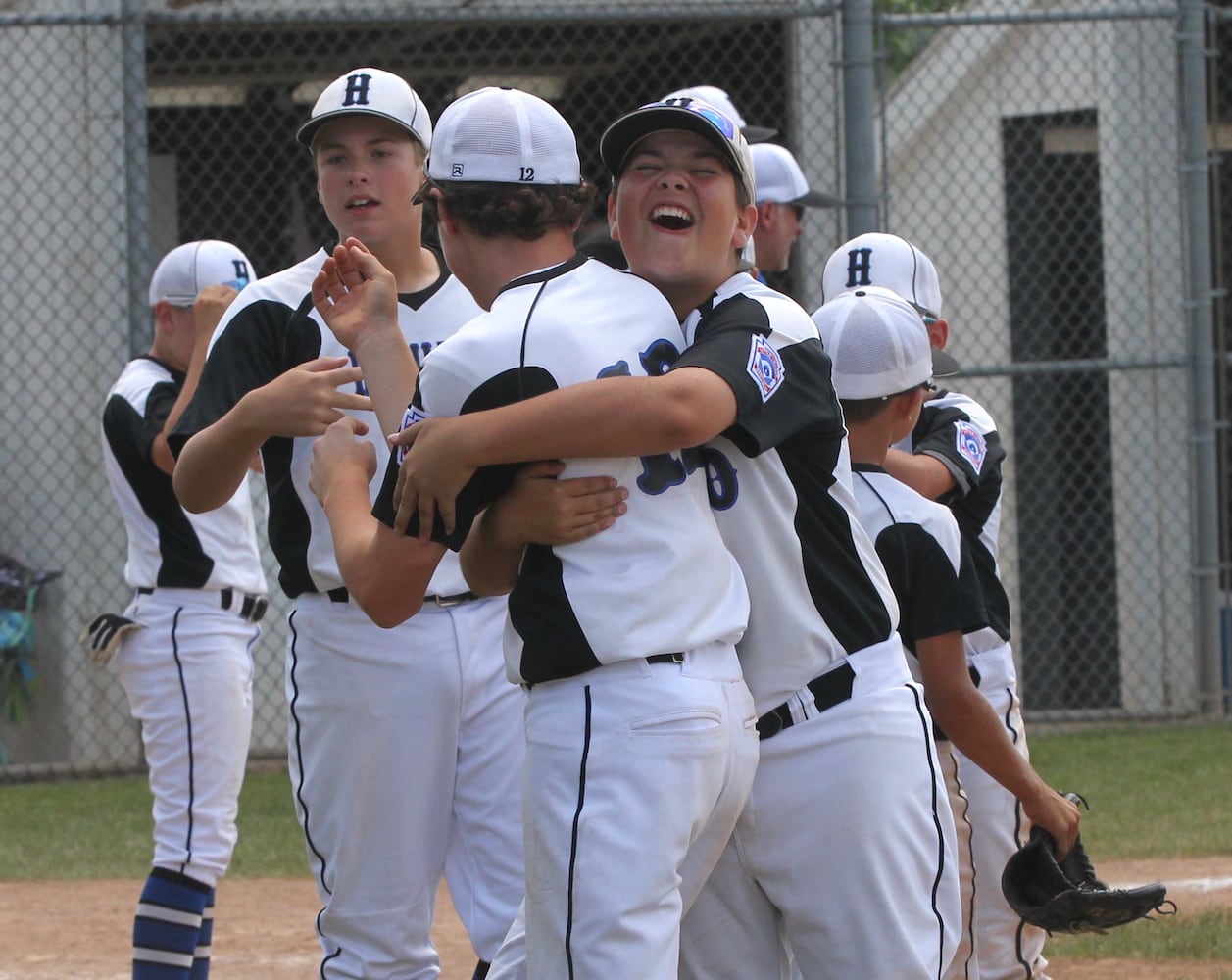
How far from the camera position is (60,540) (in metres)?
8.27

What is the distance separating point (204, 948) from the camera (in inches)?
178

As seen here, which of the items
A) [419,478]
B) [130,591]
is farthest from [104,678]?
[419,478]

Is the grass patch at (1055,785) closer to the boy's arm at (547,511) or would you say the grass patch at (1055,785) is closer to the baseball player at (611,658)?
the baseball player at (611,658)

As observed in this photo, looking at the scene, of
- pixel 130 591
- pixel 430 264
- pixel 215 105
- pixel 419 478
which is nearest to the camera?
pixel 419 478

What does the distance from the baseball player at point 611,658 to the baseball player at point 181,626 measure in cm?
215

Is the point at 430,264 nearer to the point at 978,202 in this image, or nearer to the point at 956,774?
the point at 956,774

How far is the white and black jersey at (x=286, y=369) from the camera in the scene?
3.35 metres

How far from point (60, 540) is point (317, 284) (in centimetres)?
588

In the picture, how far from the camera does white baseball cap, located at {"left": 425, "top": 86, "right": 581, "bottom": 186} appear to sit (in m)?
2.58

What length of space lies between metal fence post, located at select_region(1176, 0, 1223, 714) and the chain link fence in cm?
6

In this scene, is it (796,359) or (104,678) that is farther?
(104,678)

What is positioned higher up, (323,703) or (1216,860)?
(323,703)

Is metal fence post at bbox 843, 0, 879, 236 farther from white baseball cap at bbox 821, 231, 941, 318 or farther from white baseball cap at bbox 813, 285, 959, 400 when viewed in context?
white baseball cap at bbox 813, 285, 959, 400

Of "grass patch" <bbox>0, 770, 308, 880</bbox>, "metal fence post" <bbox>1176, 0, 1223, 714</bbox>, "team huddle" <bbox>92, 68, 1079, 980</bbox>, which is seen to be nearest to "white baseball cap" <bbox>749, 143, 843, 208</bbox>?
"team huddle" <bbox>92, 68, 1079, 980</bbox>
